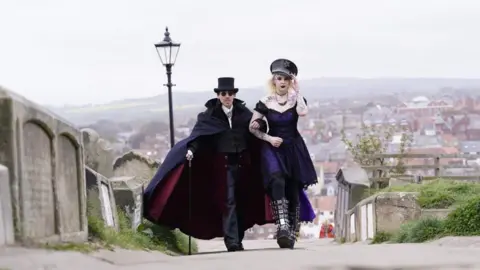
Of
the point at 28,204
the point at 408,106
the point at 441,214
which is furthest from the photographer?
the point at 408,106

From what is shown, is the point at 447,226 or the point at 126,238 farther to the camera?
the point at 447,226

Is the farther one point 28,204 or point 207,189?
point 207,189

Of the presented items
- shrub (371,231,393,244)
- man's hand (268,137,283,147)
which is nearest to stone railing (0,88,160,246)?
man's hand (268,137,283,147)

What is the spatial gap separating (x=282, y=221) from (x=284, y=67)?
63.4 inches

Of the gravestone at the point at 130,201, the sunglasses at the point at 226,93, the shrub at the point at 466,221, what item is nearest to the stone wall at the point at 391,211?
the shrub at the point at 466,221

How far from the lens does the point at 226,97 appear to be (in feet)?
37.3

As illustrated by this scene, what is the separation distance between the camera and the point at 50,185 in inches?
326

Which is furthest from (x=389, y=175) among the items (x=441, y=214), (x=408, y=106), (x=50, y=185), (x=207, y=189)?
A: (x=408, y=106)

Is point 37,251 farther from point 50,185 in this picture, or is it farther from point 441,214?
point 441,214

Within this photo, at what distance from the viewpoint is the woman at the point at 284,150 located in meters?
11.1

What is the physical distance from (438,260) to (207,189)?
4.80 meters

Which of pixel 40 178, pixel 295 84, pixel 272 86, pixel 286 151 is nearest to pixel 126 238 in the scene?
pixel 286 151

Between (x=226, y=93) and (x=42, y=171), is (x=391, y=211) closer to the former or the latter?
(x=226, y=93)

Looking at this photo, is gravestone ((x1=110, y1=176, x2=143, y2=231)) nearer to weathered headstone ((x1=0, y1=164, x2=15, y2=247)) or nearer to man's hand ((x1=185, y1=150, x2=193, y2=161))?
man's hand ((x1=185, y1=150, x2=193, y2=161))
